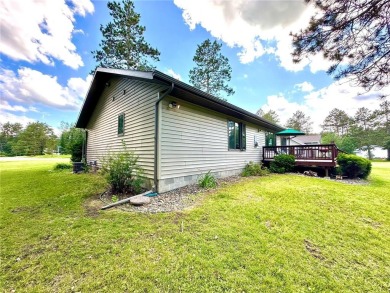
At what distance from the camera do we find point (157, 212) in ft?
12.7

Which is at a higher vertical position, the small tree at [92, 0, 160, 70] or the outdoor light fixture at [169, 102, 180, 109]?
the small tree at [92, 0, 160, 70]

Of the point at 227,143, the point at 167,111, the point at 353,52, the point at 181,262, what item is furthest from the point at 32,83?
the point at 353,52

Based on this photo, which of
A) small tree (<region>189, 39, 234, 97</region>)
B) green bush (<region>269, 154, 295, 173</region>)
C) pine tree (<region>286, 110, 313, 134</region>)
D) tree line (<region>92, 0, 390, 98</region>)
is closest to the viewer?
tree line (<region>92, 0, 390, 98</region>)

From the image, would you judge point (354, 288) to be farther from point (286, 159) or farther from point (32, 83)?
point (32, 83)

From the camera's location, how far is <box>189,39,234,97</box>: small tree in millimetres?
17500

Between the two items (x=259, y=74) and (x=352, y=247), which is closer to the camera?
(x=352, y=247)

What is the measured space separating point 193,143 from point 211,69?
14018 millimetres

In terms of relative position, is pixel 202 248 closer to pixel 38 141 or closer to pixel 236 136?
pixel 236 136

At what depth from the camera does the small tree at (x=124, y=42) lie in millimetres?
13484

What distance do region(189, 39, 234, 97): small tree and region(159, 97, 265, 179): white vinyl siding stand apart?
10856 mm

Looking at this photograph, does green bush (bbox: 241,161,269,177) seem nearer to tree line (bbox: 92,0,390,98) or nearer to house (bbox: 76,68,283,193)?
house (bbox: 76,68,283,193)

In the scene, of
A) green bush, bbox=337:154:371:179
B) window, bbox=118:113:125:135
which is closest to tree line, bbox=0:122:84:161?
window, bbox=118:113:125:135

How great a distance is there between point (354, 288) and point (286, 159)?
803 centimetres

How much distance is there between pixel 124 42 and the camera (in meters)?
14.0
